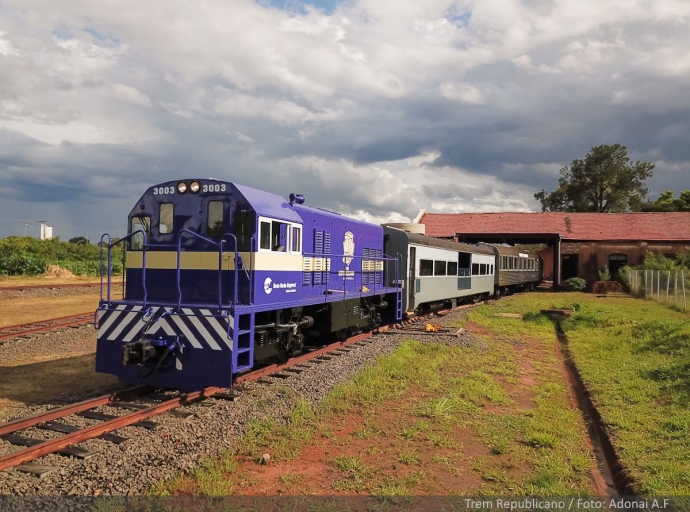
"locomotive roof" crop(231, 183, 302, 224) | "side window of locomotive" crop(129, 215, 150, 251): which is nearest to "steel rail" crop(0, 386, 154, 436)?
"side window of locomotive" crop(129, 215, 150, 251)

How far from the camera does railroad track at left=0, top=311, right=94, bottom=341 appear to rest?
539 inches

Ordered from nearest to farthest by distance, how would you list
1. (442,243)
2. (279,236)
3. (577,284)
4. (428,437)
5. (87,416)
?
1. (428,437)
2. (87,416)
3. (279,236)
4. (442,243)
5. (577,284)

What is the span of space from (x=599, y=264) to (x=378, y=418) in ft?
120

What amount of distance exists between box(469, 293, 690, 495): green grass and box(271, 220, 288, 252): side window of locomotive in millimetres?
4987

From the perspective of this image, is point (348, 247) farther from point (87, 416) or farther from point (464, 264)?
point (464, 264)

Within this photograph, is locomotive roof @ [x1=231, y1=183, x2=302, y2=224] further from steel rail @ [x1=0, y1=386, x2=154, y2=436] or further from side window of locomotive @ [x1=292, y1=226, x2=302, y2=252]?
steel rail @ [x1=0, y1=386, x2=154, y2=436]

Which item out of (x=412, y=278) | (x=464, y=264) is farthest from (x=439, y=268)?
(x=464, y=264)

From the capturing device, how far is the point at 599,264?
1507 inches

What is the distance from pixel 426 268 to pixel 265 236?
36.1ft

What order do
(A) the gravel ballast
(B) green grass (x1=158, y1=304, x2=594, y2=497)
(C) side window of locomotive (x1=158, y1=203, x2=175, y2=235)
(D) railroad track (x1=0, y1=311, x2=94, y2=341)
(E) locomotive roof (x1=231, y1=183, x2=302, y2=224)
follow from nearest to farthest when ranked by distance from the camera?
(A) the gravel ballast → (B) green grass (x1=158, y1=304, x2=594, y2=497) → (E) locomotive roof (x1=231, y1=183, x2=302, y2=224) → (C) side window of locomotive (x1=158, y1=203, x2=175, y2=235) → (D) railroad track (x1=0, y1=311, x2=94, y2=341)

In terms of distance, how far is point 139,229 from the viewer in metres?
8.83

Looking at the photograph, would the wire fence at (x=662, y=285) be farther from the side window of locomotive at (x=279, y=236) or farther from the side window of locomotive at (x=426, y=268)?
the side window of locomotive at (x=279, y=236)

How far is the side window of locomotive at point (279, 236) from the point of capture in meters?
8.75

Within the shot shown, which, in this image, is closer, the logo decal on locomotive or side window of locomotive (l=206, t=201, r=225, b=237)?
side window of locomotive (l=206, t=201, r=225, b=237)
